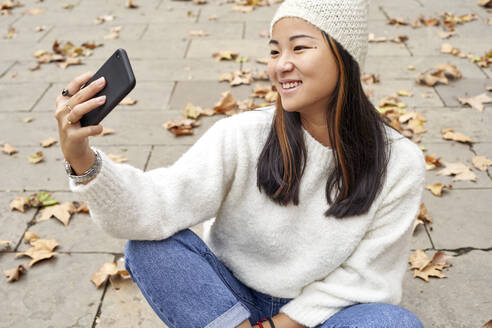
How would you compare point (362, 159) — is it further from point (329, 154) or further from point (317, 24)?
point (317, 24)

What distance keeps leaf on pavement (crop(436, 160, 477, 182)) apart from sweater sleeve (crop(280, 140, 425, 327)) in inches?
59.5

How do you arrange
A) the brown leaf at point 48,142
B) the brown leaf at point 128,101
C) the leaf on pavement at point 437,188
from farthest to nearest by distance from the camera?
the brown leaf at point 128,101, the brown leaf at point 48,142, the leaf on pavement at point 437,188

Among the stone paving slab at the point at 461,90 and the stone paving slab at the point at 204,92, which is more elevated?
the stone paving slab at the point at 461,90

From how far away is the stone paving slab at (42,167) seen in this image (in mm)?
3209

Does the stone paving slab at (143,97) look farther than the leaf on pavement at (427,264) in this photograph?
Yes

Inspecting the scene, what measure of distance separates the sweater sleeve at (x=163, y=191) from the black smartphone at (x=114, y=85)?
0.14m

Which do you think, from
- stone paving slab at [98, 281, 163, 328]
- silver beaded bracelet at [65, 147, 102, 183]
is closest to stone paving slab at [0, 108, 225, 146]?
stone paving slab at [98, 281, 163, 328]

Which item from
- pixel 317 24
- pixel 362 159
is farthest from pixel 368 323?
pixel 317 24

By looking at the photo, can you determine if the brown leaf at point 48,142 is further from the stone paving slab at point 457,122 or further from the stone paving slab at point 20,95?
the stone paving slab at point 457,122

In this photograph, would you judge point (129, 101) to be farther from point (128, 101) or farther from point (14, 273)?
point (14, 273)

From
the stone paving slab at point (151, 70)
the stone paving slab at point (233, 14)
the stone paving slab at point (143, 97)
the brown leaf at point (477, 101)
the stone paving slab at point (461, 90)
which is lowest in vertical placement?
the stone paving slab at point (233, 14)

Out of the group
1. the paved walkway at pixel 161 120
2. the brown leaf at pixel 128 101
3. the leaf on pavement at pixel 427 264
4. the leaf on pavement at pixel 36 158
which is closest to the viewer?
the paved walkway at pixel 161 120

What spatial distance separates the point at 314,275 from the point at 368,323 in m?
0.31

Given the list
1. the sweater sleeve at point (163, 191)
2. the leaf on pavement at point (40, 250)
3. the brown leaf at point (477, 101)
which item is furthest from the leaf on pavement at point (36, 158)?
the brown leaf at point (477, 101)
